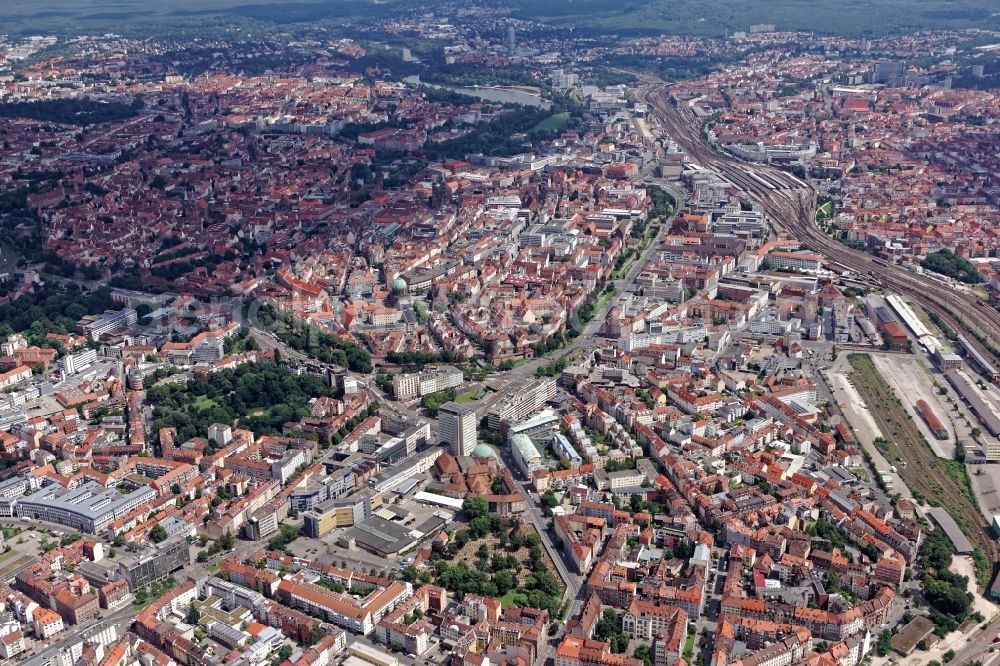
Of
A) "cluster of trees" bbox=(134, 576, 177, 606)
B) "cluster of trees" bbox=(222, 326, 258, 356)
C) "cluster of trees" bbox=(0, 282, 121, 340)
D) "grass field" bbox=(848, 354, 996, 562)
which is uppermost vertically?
"cluster of trees" bbox=(0, 282, 121, 340)

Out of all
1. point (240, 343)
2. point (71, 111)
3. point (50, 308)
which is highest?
point (71, 111)

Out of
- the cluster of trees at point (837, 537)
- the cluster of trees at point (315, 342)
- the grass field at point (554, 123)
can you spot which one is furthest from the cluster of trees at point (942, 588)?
the grass field at point (554, 123)

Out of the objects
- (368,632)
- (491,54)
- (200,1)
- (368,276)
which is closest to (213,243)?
(368,276)

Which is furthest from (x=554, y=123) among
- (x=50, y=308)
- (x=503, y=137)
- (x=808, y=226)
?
(x=50, y=308)

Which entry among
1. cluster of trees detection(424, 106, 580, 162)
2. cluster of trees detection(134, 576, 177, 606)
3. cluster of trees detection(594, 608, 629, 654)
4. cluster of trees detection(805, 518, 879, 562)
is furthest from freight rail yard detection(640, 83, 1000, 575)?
cluster of trees detection(134, 576, 177, 606)

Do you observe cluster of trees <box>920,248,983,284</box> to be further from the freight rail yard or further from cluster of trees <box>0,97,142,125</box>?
cluster of trees <box>0,97,142,125</box>

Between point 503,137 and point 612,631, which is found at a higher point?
point 503,137

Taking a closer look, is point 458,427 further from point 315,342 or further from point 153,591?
point 315,342
